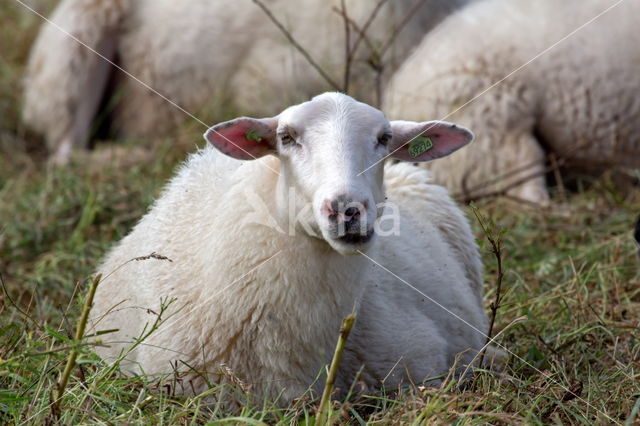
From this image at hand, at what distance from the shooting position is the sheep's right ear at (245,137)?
9.54ft

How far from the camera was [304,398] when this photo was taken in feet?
9.28

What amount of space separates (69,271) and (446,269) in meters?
1.76

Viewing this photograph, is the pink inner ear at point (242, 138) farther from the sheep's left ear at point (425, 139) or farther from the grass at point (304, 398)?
the grass at point (304, 398)

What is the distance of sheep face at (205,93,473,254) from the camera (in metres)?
2.61

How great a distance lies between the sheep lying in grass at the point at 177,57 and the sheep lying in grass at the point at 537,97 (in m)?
0.61

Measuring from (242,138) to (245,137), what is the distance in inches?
0.4

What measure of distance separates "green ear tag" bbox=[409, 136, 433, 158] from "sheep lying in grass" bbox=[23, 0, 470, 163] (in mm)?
3089

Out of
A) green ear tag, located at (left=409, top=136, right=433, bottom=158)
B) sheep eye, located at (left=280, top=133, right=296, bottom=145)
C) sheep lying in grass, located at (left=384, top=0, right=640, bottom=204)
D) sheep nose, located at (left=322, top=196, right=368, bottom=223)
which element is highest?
sheep lying in grass, located at (left=384, top=0, right=640, bottom=204)

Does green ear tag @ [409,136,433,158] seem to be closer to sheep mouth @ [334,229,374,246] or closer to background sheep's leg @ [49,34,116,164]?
sheep mouth @ [334,229,374,246]

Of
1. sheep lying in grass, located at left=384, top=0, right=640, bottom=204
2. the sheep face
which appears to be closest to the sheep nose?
the sheep face

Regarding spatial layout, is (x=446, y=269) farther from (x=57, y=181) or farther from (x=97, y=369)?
(x=57, y=181)

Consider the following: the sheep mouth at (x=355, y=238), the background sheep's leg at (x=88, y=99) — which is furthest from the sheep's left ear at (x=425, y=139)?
the background sheep's leg at (x=88, y=99)

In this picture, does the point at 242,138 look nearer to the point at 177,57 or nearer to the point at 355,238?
the point at 355,238

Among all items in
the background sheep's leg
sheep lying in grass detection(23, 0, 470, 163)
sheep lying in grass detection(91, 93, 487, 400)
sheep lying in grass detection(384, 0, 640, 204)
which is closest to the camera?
sheep lying in grass detection(91, 93, 487, 400)
